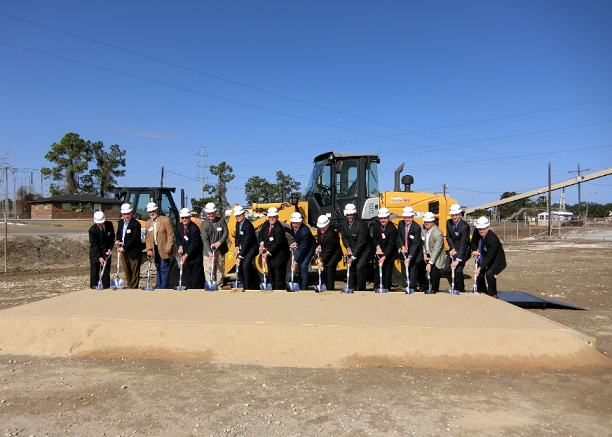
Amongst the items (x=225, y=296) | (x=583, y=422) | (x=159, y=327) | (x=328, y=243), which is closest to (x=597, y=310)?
(x=328, y=243)

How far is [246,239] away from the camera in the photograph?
857 centimetres

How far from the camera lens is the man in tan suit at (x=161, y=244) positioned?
8.96 m

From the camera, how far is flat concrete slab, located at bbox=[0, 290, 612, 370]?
5246 millimetres

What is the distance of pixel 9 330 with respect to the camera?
19.1ft

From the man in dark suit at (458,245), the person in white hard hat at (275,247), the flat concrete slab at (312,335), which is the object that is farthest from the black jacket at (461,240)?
the person in white hard hat at (275,247)

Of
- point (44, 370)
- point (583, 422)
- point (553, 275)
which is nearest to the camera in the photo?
point (583, 422)

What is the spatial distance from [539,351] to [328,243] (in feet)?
13.4

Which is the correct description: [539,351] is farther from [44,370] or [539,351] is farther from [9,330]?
[9,330]

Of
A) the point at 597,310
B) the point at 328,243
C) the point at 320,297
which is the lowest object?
the point at 597,310

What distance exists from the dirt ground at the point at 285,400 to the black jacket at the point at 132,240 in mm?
3646

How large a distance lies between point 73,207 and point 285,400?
51.7m

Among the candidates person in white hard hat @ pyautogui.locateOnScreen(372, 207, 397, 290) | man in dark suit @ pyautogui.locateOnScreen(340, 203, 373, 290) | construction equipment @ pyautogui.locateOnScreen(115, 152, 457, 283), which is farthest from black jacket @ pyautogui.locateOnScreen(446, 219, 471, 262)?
construction equipment @ pyautogui.locateOnScreen(115, 152, 457, 283)

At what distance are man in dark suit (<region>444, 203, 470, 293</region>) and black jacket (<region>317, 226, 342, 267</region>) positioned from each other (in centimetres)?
207

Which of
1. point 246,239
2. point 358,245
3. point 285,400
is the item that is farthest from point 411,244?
point 285,400
